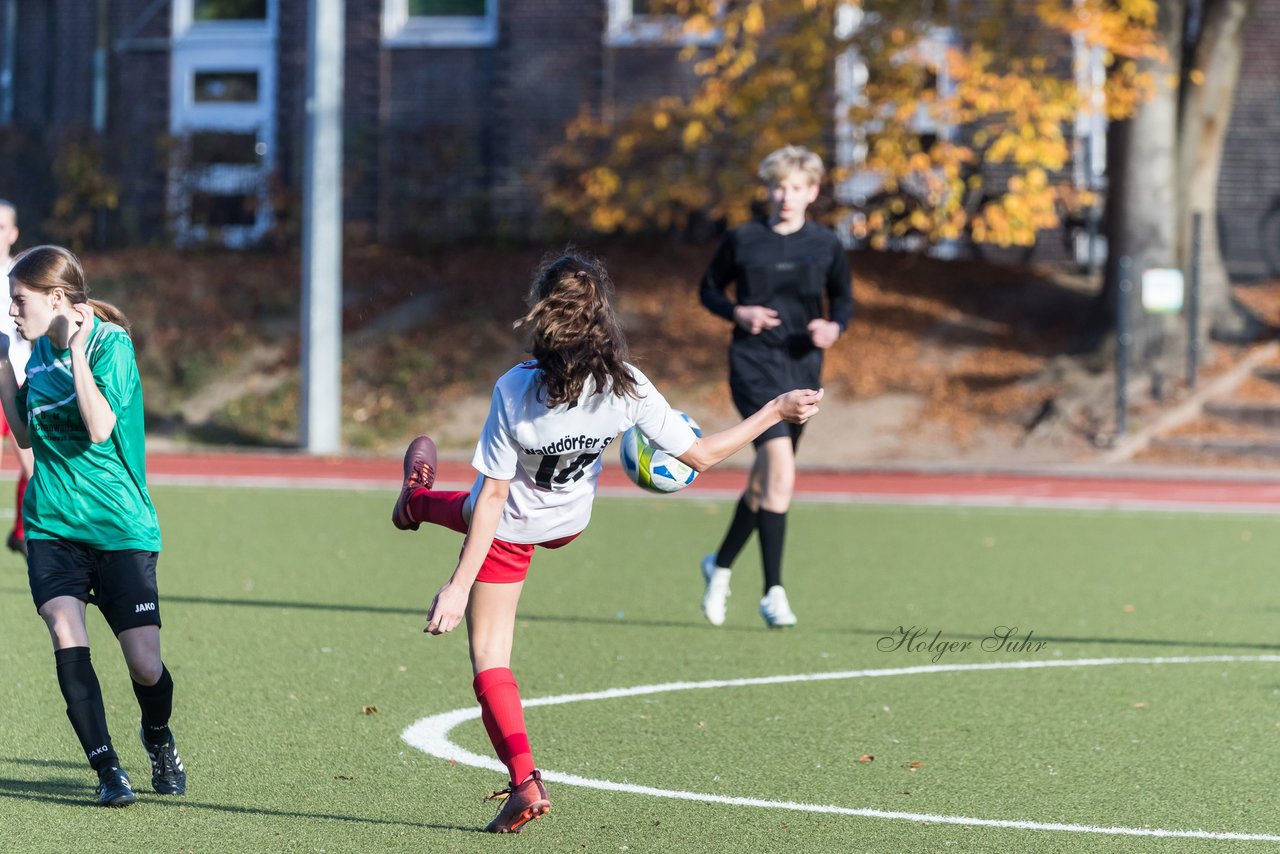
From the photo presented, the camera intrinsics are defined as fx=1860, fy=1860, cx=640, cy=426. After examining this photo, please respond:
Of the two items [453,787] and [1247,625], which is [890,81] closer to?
[1247,625]

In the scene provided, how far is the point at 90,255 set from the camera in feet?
95.7

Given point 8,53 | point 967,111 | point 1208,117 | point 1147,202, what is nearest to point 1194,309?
point 1147,202

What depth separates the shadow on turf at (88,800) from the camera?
5.24m

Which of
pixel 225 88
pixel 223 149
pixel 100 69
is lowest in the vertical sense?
pixel 223 149

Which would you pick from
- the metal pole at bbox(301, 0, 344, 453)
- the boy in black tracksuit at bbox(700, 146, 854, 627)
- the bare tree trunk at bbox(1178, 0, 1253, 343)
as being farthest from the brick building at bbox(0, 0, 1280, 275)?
the boy in black tracksuit at bbox(700, 146, 854, 627)

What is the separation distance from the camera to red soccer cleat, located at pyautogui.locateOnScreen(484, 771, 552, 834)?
4980 millimetres

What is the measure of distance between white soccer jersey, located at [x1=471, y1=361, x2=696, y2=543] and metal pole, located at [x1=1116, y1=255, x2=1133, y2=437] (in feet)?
52.9

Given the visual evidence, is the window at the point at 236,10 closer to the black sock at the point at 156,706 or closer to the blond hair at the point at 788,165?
the blond hair at the point at 788,165

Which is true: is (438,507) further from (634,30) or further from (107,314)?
(634,30)

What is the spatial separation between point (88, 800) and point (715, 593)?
4.05 m

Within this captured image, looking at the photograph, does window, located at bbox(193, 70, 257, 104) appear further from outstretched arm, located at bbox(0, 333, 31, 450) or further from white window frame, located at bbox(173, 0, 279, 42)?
outstretched arm, located at bbox(0, 333, 31, 450)

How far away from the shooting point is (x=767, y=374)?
29.4 feet

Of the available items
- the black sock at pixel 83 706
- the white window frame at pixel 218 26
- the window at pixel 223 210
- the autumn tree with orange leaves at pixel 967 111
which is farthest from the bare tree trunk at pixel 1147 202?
the black sock at pixel 83 706

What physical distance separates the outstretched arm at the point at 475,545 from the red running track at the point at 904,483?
37.6ft
